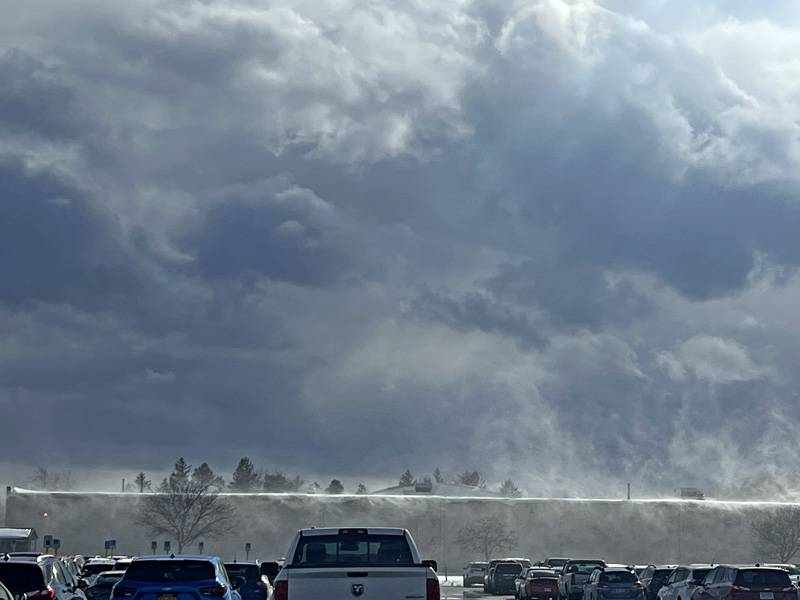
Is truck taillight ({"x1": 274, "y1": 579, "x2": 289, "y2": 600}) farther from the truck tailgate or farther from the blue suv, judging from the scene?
the blue suv

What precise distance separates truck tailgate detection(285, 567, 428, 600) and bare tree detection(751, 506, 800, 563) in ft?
386

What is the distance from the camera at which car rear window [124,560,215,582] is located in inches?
984

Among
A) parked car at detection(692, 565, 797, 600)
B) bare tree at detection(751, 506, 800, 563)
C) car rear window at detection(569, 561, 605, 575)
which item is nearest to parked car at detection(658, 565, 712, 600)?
parked car at detection(692, 565, 797, 600)

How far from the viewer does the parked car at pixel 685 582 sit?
131ft

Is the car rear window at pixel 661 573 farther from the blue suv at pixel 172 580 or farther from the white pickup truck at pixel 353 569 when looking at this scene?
the white pickup truck at pixel 353 569

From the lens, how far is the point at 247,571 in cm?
3766

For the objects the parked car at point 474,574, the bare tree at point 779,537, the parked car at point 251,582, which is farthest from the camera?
the bare tree at point 779,537

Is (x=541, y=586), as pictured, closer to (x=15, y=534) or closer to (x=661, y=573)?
(x=661, y=573)

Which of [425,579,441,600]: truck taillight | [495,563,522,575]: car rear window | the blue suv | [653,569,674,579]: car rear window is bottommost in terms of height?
[425,579,441,600]: truck taillight

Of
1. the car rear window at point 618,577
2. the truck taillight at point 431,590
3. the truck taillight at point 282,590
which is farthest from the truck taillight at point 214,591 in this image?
the car rear window at point 618,577

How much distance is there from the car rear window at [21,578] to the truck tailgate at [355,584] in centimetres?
729

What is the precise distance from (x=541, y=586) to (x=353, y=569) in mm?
38773

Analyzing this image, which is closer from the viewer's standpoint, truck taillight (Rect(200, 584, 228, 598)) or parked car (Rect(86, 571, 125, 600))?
truck taillight (Rect(200, 584, 228, 598))

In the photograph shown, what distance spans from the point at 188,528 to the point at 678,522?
2002 inches
